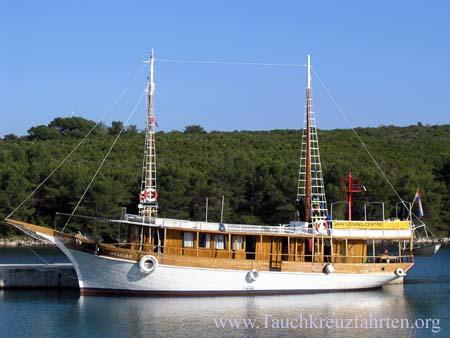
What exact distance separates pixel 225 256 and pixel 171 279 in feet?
10.2

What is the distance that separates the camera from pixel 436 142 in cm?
11931

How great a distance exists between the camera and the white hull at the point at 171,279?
38.2 meters

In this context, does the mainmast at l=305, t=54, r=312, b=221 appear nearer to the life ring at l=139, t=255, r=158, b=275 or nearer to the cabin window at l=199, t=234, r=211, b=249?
the cabin window at l=199, t=234, r=211, b=249

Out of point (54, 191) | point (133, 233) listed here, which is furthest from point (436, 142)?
point (133, 233)

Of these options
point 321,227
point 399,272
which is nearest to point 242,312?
point 321,227

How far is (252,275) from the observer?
3919cm

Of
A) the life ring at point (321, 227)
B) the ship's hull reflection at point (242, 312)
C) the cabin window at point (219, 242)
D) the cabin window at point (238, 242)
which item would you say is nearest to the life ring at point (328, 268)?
the ship's hull reflection at point (242, 312)

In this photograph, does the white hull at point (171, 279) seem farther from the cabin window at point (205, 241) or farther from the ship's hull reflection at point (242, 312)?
the cabin window at point (205, 241)

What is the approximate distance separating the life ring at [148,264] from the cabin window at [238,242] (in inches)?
177

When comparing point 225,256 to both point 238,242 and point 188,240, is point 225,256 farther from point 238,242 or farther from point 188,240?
point 188,240

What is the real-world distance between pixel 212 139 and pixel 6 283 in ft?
253

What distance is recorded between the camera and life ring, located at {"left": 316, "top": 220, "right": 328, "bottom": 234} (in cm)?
4113

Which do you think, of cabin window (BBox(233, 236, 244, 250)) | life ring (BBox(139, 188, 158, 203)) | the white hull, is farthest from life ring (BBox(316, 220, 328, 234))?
life ring (BBox(139, 188, 158, 203))

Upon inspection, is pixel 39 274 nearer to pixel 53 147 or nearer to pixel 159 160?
pixel 159 160
